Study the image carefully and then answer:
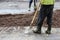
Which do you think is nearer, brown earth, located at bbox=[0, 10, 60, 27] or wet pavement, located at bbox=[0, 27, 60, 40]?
wet pavement, located at bbox=[0, 27, 60, 40]

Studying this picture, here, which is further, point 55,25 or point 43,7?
point 55,25

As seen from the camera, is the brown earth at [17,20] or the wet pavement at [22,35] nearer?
the wet pavement at [22,35]

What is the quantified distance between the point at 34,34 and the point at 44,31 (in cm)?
48

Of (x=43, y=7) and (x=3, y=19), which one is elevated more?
(x=43, y=7)

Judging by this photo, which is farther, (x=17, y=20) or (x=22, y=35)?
(x=17, y=20)

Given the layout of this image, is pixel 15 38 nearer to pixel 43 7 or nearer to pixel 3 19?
pixel 43 7

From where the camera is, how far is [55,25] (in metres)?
9.00

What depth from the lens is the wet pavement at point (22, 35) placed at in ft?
24.4

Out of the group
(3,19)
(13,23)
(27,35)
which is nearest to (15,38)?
(27,35)

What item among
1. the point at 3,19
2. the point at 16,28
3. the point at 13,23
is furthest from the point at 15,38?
the point at 3,19

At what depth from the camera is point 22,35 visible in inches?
305

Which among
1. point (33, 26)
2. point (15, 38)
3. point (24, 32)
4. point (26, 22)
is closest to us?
point (15, 38)

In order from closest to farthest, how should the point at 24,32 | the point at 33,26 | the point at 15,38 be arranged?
the point at 15,38 < the point at 24,32 < the point at 33,26

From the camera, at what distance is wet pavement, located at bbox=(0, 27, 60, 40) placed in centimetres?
744
